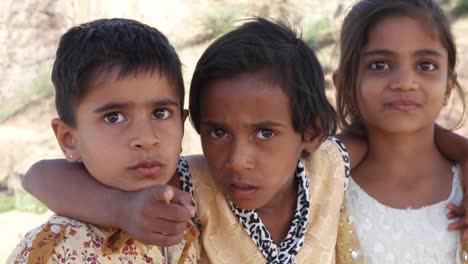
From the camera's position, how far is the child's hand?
4.30ft

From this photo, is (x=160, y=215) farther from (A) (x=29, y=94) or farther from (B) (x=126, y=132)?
(A) (x=29, y=94)

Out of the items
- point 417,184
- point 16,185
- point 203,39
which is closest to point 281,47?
point 417,184

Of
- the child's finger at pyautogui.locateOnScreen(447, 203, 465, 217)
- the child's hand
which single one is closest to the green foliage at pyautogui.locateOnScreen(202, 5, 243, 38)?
the child's finger at pyautogui.locateOnScreen(447, 203, 465, 217)

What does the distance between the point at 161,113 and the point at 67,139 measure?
215mm

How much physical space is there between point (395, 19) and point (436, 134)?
395 mm

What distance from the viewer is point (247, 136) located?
164cm

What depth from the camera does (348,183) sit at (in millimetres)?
2055

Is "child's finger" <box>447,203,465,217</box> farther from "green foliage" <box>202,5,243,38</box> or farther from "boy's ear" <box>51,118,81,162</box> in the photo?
"green foliage" <box>202,5,243,38</box>

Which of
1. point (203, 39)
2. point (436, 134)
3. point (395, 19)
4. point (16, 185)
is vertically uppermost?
point (395, 19)

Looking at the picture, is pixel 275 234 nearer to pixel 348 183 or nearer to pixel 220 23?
pixel 348 183

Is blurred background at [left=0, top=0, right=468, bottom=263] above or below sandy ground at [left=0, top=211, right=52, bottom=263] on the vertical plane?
above

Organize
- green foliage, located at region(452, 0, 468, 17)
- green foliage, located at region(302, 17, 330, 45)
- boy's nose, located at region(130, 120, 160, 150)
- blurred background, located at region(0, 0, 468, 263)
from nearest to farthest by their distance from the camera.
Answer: boy's nose, located at region(130, 120, 160, 150) → blurred background, located at region(0, 0, 468, 263) → green foliage, located at region(302, 17, 330, 45) → green foliage, located at region(452, 0, 468, 17)

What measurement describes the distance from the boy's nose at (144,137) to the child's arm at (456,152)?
0.96 m

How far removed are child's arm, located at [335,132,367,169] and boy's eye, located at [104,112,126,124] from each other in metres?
0.82
